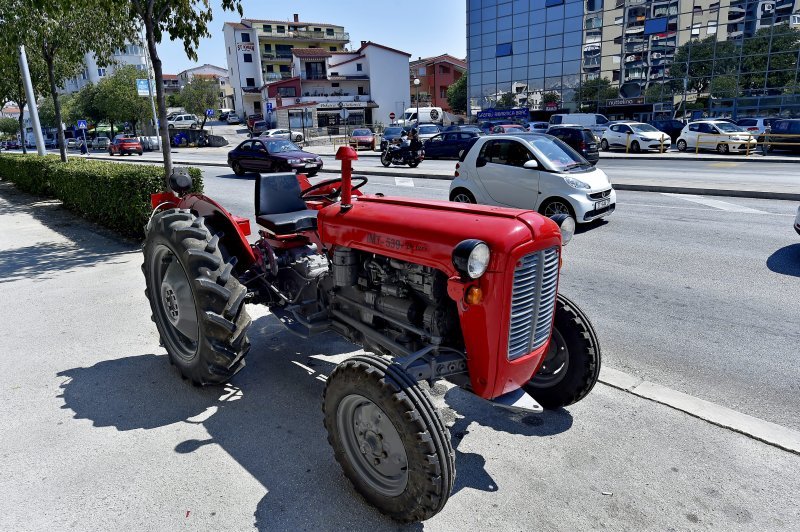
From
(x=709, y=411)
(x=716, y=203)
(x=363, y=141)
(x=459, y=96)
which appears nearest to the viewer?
(x=709, y=411)

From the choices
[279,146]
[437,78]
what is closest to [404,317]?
[279,146]

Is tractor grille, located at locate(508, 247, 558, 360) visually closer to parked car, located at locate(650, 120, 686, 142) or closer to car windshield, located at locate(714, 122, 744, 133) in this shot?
car windshield, located at locate(714, 122, 744, 133)

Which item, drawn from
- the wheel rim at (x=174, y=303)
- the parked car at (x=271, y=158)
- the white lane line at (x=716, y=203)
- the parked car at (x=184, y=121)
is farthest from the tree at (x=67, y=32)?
the parked car at (x=184, y=121)

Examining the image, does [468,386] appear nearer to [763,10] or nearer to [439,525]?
[439,525]

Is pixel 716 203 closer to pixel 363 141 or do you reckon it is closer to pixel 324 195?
pixel 324 195

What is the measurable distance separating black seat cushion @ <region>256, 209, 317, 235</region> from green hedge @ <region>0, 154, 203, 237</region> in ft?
15.2

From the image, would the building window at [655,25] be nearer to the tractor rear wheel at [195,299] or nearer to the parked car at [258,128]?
the parked car at [258,128]

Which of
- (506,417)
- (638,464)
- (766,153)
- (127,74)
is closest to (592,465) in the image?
(638,464)

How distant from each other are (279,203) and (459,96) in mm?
62745

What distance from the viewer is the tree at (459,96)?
6372 centimetres

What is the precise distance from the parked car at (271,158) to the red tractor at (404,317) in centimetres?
1551

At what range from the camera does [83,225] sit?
10719mm

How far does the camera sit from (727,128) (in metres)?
25.2

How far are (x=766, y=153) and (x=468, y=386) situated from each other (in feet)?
86.3
